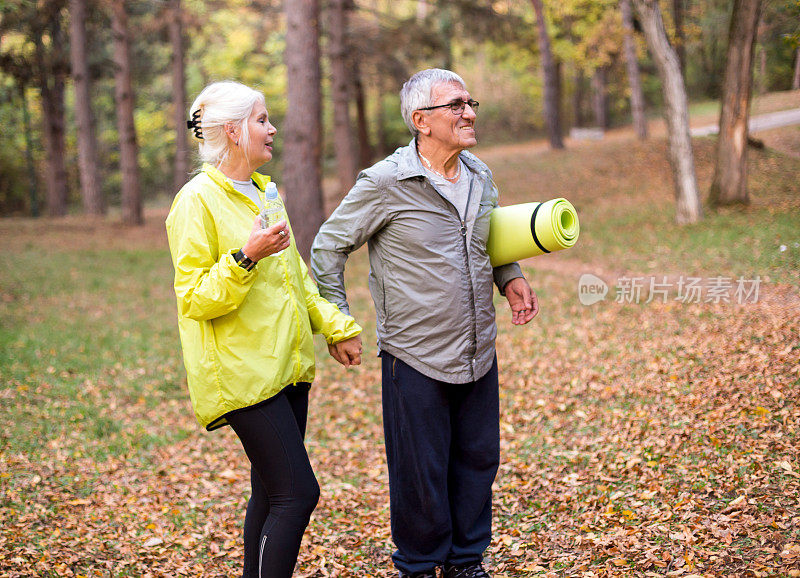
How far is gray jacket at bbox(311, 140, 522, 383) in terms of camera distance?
338cm

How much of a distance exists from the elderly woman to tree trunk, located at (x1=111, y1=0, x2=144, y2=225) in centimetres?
1896

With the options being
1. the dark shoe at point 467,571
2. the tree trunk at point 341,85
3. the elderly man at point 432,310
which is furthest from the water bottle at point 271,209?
the tree trunk at point 341,85

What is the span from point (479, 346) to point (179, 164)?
21793 mm

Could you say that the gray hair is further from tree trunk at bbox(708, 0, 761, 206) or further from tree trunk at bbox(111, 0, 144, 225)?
tree trunk at bbox(111, 0, 144, 225)

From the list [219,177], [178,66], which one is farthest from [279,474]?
[178,66]

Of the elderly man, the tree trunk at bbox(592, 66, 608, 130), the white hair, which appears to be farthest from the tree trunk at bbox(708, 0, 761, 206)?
the tree trunk at bbox(592, 66, 608, 130)

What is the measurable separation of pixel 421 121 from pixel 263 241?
99 centimetres

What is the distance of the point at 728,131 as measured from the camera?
12.9 meters

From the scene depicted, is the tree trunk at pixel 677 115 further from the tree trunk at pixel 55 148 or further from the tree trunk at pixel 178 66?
the tree trunk at pixel 55 148

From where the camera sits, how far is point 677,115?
13.0m

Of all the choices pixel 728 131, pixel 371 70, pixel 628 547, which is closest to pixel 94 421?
pixel 628 547

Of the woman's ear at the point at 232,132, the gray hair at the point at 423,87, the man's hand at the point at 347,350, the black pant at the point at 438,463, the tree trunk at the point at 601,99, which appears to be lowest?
the black pant at the point at 438,463

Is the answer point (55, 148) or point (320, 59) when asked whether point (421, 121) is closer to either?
point (320, 59)

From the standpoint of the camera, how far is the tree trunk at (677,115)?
13.0 meters
